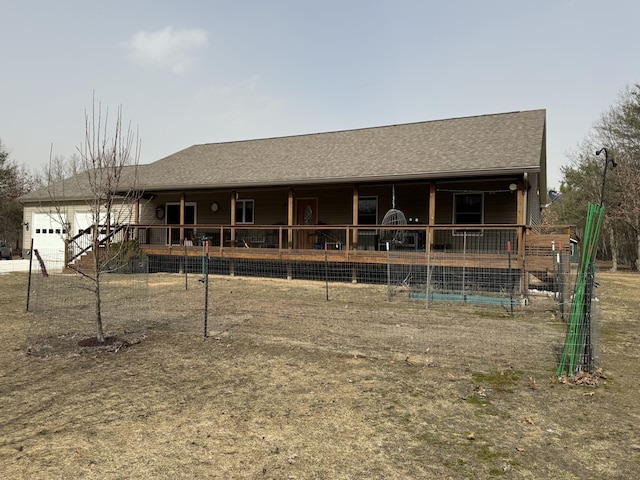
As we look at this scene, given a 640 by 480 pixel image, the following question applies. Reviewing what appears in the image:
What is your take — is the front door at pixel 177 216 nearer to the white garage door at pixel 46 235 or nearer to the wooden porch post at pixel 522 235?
the white garage door at pixel 46 235

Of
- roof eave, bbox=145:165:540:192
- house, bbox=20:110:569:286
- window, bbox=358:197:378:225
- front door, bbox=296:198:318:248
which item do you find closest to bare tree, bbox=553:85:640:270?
house, bbox=20:110:569:286

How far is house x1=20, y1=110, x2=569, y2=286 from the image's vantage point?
41.1ft

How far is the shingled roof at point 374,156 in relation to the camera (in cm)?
1243

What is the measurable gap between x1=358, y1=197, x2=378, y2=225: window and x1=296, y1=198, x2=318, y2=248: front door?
1.92m

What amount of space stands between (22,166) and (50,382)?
45232 millimetres

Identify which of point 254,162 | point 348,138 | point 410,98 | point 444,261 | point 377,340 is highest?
point 410,98

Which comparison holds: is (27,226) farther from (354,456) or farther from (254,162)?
(354,456)

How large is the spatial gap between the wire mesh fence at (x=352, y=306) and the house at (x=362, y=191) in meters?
0.87

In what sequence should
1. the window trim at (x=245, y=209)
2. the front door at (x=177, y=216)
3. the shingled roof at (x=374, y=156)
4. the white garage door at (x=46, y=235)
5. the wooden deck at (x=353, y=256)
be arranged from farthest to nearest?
the white garage door at (x=46, y=235), the front door at (x=177, y=216), the window trim at (x=245, y=209), the shingled roof at (x=374, y=156), the wooden deck at (x=353, y=256)

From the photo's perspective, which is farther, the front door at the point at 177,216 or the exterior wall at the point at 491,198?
the front door at the point at 177,216

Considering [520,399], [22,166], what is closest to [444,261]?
[520,399]

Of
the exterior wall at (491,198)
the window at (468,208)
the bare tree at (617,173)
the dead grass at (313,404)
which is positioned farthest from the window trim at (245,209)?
the bare tree at (617,173)

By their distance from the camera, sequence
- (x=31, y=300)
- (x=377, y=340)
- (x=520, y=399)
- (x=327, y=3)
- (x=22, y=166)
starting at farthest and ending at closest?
(x=22, y=166)
(x=327, y=3)
(x=31, y=300)
(x=377, y=340)
(x=520, y=399)

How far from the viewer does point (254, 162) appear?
17.4 m
